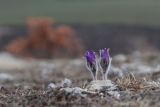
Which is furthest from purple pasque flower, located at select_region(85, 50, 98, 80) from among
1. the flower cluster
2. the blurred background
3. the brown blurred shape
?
the brown blurred shape

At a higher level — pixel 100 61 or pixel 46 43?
pixel 46 43

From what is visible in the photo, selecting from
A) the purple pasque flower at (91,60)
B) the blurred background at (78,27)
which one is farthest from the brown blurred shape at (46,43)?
the purple pasque flower at (91,60)

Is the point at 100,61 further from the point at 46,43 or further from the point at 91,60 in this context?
the point at 46,43

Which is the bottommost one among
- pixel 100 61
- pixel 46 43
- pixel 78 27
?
pixel 100 61

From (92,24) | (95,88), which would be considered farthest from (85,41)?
(95,88)

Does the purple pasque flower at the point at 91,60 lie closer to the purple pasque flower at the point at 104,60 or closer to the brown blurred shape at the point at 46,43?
the purple pasque flower at the point at 104,60

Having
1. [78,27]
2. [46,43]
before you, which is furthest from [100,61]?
[78,27]

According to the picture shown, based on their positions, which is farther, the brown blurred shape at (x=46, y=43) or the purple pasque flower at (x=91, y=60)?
the brown blurred shape at (x=46, y=43)

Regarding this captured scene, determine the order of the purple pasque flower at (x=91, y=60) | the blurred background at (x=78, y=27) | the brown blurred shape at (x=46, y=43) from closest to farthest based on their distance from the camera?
the purple pasque flower at (x=91, y=60) → the brown blurred shape at (x=46, y=43) → the blurred background at (x=78, y=27)
